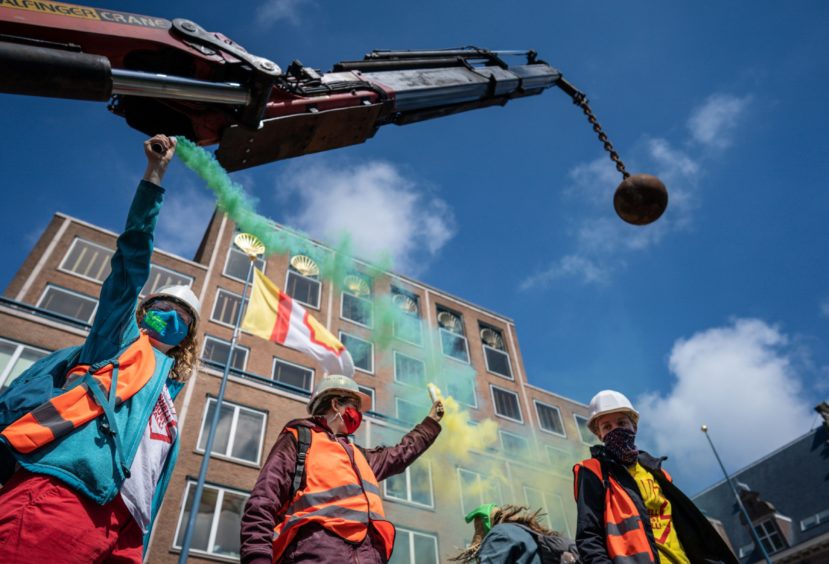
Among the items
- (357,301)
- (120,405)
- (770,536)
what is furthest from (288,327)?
(770,536)

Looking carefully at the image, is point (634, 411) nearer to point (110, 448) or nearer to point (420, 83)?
point (110, 448)

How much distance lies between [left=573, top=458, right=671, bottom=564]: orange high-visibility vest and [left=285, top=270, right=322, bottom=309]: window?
23.9 meters

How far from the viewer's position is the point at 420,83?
6734 millimetres

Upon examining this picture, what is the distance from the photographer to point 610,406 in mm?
4164

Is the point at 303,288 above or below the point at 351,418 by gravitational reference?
above

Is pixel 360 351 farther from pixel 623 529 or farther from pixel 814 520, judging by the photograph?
pixel 814 520

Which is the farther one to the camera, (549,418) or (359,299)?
(549,418)

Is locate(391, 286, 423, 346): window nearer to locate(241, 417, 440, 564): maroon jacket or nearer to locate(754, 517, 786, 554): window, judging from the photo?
locate(754, 517, 786, 554): window

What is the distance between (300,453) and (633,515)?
2.06 m

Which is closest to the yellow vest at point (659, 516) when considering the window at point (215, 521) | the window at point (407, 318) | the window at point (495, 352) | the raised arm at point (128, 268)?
the raised arm at point (128, 268)

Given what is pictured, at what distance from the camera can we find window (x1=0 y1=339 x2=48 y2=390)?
15406mm

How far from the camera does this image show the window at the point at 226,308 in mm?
22859

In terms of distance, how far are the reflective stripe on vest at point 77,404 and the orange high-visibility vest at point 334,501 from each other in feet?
3.31

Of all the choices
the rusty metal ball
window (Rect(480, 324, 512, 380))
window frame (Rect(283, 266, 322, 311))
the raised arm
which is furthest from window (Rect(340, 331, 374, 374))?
the raised arm
